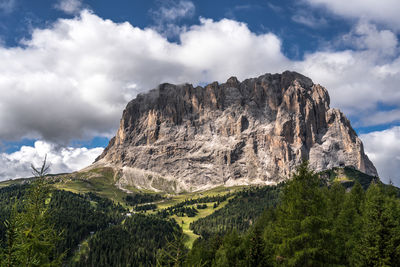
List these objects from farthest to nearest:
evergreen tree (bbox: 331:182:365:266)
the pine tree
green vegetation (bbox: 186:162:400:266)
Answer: evergreen tree (bbox: 331:182:365:266) < green vegetation (bbox: 186:162:400:266) < the pine tree

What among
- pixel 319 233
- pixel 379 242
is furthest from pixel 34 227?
pixel 379 242

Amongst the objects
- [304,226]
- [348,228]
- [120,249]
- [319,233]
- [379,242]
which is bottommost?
[120,249]

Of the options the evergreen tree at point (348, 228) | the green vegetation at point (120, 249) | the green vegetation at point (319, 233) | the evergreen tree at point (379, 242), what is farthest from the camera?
the green vegetation at point (120, 249)

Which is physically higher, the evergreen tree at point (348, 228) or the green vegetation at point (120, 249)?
the evergreen tree at point (348, 228)

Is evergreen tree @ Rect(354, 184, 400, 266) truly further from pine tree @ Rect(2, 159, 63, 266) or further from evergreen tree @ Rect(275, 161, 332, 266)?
pine tree @ Rect(2, 159, 63, 266)

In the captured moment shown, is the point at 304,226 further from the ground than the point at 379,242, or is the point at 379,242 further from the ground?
the point at 304,226

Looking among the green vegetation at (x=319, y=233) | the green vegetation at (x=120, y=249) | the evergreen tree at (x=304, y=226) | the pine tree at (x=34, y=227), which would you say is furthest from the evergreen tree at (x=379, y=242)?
the green vegetation at (x=120, y=249)

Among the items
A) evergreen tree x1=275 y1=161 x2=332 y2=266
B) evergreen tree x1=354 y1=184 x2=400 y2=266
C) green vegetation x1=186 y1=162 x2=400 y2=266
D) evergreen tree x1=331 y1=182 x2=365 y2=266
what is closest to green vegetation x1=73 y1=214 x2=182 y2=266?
evergreen tree x1=331 y1=182 x2=365 y2=266

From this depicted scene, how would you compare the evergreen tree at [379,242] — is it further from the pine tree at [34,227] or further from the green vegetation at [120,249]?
the green vegetation at [120,249]

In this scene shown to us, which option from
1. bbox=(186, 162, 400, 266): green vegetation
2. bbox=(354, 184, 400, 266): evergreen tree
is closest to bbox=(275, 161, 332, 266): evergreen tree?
bbox=(186, 162, 400, 266): green vegetation

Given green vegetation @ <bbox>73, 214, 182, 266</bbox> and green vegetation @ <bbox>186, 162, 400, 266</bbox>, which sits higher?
green vegetation @ <bbox>186, 162, 400, 266</bbox>

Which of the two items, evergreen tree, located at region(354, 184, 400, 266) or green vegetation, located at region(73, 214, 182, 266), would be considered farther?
green vegetation, located at region(73, 214, 182, 266)

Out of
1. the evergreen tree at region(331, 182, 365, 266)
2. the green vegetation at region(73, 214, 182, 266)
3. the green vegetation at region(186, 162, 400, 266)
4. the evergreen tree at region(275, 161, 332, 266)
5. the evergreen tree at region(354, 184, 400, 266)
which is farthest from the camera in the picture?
the green vegetation at region(73, 214, 182, 266)

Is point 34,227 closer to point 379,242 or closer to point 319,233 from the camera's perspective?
point 319,233
